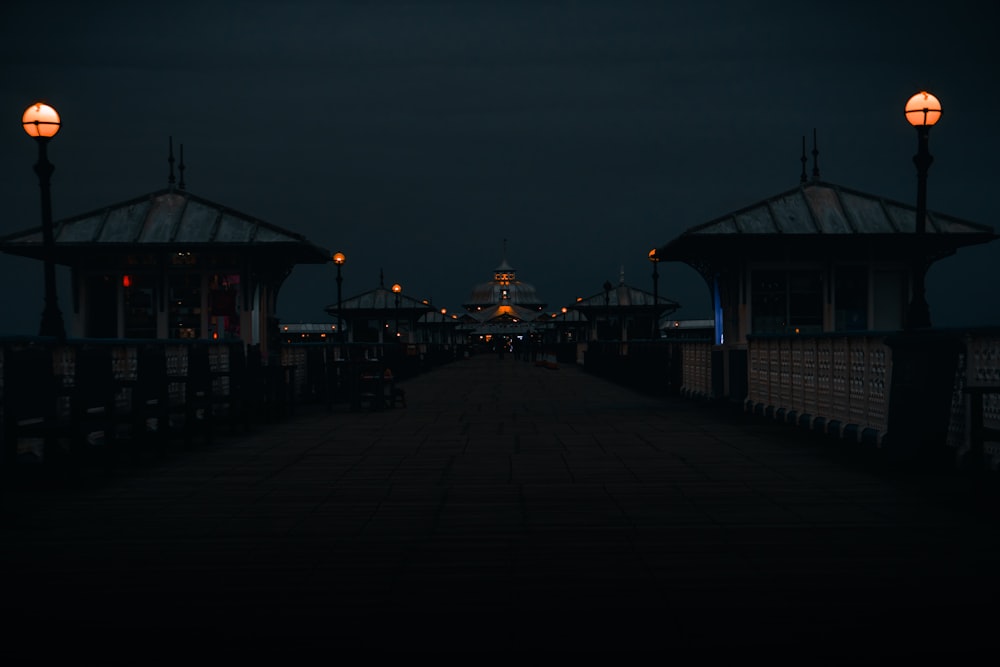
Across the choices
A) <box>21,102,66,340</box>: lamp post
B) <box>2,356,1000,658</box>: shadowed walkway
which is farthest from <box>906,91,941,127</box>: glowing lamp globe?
<box>21,102,66,340</box>: lamp post

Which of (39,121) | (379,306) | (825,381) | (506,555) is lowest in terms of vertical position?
(506,555)

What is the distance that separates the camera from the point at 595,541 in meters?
5.87

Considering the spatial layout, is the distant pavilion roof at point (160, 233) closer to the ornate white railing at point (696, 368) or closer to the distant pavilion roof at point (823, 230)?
the distant pavilion roof at point (823, 230)

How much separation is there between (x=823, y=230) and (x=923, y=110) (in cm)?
929

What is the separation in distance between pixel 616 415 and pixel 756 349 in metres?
2.99

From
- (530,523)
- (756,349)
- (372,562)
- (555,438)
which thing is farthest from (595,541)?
(756,349)

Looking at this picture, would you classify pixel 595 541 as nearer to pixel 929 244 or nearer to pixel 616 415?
pixel 616 415

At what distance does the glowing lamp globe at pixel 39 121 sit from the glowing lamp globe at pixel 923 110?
10818mm

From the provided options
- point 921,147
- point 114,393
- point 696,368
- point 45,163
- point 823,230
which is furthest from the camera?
point 696,368

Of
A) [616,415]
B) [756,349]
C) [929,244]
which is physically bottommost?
[616,415]

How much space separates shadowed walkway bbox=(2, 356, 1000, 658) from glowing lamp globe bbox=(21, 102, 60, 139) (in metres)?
5.25

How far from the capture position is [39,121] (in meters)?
12.8

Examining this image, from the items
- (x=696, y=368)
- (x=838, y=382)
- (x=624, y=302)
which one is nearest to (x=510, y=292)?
(x=624, y=302)

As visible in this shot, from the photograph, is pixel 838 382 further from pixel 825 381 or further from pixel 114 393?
pixel 114 393
